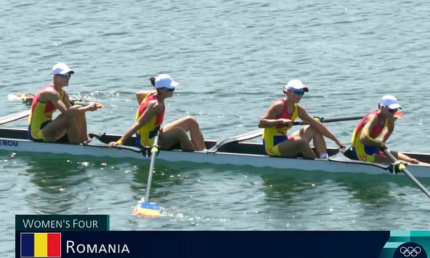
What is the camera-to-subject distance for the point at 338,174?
28.2m

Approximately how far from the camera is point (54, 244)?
21.2m

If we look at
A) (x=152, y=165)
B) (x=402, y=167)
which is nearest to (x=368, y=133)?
(x=402, y=167)

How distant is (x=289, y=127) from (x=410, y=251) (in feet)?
26.7

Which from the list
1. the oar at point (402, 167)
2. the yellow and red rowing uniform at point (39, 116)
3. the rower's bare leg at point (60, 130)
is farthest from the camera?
the rower's bare leg at point (60, 130)

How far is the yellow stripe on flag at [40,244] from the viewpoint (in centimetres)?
2145

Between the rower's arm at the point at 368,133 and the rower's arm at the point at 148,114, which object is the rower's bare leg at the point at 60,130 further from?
the rower's arm at the point at 368,133

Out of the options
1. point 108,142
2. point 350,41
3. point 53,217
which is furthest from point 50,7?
point 53,217

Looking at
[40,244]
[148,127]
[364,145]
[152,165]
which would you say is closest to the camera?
[40,244]

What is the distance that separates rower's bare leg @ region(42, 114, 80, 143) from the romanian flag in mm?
7994

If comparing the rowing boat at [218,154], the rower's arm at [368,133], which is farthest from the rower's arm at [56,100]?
the rower's arm at [368,133]

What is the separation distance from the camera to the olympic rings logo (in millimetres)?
20328

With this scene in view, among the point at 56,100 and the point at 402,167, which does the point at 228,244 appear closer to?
the point at 402,167

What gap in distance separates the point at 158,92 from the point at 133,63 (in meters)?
11.4

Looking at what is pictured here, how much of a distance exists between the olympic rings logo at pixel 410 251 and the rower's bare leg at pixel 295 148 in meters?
8.02
